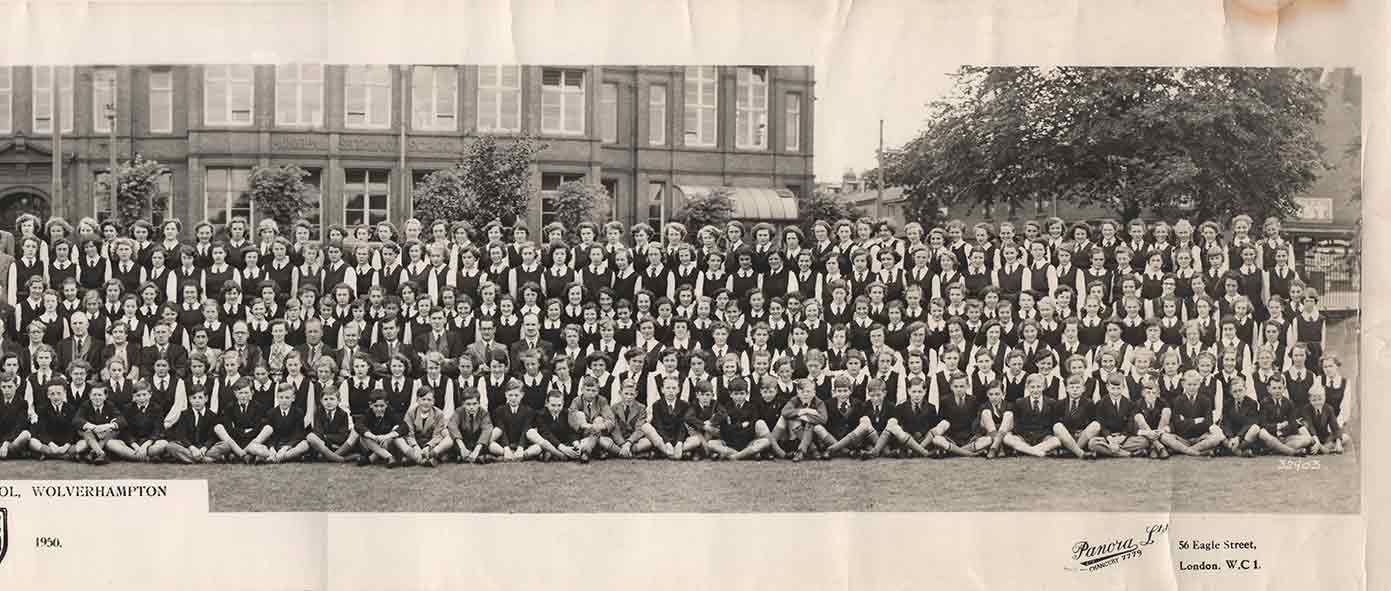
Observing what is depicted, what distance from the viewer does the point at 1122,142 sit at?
3656mm

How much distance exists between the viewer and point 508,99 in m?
3.50

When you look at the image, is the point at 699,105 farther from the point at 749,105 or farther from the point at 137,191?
the point at 137,191

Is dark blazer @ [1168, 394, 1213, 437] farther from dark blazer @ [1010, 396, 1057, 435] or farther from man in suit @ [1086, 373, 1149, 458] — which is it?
dark blazer @ [1010, 396, 1057, 435]

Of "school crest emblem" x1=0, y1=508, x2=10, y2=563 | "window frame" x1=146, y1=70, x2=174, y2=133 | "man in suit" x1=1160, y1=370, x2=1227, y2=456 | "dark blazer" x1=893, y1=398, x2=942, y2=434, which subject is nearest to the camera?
"school crest emblem" x1=0, y1=508, x2=10, y2=563

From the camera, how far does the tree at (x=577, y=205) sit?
3.76 meters

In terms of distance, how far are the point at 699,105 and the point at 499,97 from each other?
23.4 inches

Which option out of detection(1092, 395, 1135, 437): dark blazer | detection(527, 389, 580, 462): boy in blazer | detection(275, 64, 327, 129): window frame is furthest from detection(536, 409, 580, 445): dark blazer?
detection(1092, 395, 1135, 437): dark blazer

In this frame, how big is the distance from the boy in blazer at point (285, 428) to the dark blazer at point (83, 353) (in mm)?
596

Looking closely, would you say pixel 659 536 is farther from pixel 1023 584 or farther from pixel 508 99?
pixel 508 99

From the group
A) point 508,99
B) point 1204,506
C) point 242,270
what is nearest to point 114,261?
point 242,270

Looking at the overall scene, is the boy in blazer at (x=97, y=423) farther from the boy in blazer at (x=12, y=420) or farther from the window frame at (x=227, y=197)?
→ the window frame at (x=227, y=197)

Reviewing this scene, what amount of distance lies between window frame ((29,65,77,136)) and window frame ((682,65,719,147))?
1.80m

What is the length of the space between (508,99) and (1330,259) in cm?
250

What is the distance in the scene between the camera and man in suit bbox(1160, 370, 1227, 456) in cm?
362
